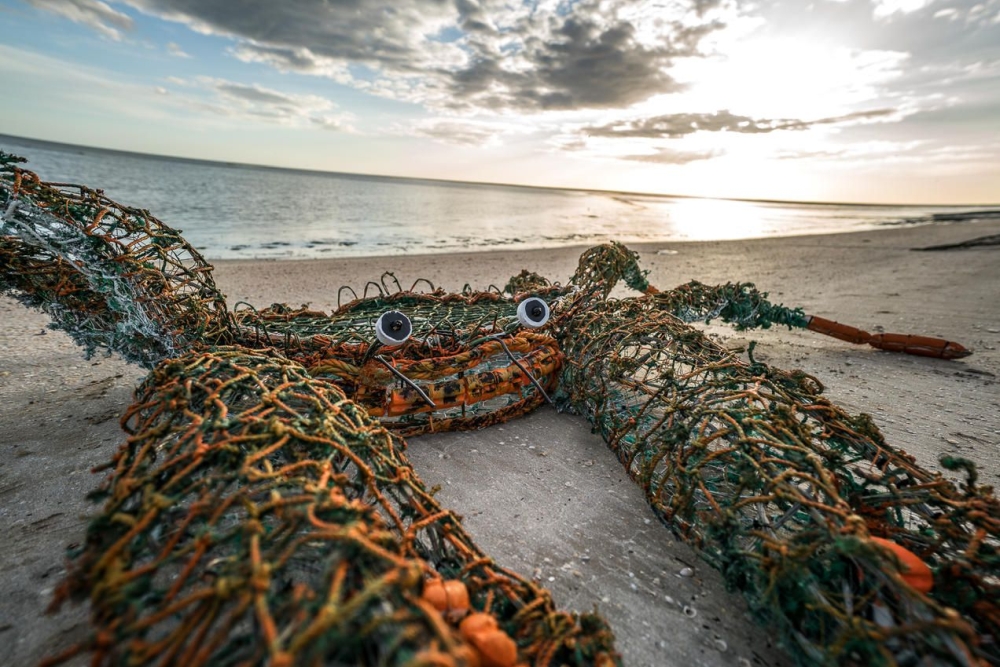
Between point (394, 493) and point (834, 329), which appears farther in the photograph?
point (834, 329)

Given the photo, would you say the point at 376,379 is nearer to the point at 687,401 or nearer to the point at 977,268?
the point at 687,401

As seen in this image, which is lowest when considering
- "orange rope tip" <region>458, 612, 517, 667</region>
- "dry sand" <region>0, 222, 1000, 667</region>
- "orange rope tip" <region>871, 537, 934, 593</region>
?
"dry sand" <region>0, 222, 1000, 667</region>

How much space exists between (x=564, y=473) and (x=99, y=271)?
3227mm

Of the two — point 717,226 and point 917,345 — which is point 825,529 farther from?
point 717,226

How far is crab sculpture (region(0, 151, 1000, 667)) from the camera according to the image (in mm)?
1146

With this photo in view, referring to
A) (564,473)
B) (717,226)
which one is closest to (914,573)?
(564,473)

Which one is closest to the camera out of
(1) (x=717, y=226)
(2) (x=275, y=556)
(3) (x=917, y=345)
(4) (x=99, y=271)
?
(2) (x=275, y=556)

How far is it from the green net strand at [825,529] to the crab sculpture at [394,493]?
0.01 meters

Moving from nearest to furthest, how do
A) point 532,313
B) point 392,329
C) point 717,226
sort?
point 392,329
point 532,313
point 717,226

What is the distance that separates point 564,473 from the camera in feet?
11.1

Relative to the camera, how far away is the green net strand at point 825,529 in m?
1.46

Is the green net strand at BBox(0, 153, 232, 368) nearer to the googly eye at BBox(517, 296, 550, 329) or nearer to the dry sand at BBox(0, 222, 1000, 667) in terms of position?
the dry sand at BBox(0, 222, 1000, 667)

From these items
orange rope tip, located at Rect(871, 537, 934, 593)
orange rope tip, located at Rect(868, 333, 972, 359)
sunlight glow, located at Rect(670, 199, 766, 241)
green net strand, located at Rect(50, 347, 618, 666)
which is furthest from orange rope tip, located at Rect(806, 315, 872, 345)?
sunlight glow, located at Rect(670, 199, 766, 241)

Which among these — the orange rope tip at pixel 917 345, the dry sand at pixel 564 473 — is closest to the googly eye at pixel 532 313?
the dry sand at pixel 564 473
